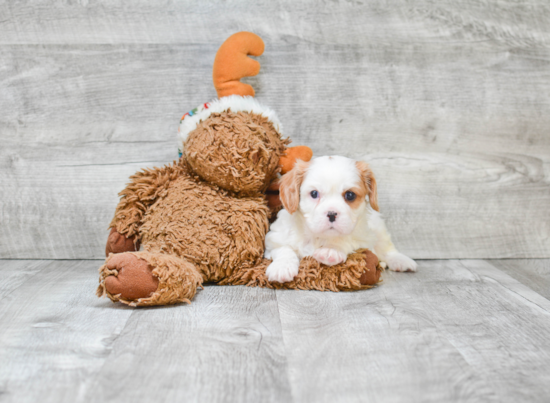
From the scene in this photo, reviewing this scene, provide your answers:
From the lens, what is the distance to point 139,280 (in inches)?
47.4

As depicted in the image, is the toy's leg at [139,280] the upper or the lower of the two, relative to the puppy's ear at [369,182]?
lower

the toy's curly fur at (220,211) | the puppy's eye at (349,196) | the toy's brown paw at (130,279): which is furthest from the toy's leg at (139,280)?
the puppy's eye at (349,196)

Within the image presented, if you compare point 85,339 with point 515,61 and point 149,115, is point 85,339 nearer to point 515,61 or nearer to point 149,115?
point 149,115

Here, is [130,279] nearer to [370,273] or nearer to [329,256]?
[329,256]

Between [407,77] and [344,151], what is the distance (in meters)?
0.37

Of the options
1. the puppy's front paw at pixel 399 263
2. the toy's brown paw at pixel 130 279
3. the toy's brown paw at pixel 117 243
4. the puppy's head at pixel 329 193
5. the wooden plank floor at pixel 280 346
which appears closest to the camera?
the wooden plank floor at pixel 280 346

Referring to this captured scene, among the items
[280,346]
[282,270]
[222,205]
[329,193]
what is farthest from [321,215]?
[280,346]

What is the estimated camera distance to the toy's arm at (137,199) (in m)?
1.51

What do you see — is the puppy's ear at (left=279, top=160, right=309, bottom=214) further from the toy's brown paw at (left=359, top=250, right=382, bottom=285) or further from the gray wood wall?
the gray wood wall

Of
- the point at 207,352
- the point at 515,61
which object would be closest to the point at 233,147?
the point at 207,352

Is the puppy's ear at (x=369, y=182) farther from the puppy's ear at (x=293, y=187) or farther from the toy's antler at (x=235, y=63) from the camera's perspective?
the toy's antler at (x=235, y=63)

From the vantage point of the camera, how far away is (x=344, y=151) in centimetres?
186

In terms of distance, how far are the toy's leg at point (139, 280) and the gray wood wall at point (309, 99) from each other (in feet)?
2.23

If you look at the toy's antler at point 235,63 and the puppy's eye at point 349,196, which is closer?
the puppy's eye at point 349,196
